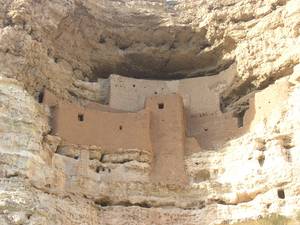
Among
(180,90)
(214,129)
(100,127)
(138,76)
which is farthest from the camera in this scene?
(138,76)

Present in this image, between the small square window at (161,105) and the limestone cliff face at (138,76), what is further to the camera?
the small square window at (161,105)

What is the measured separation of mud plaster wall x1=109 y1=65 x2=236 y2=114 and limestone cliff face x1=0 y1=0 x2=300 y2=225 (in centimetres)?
39

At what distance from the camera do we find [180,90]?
20484 millimetres

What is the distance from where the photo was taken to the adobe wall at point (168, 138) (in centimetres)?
1748

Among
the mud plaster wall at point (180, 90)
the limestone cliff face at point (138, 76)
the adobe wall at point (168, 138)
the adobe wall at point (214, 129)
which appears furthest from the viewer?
the mud plaster wall at point (180, 90)

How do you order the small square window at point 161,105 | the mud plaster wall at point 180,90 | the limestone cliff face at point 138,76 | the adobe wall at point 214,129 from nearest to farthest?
1. the limestone cliff face at point 138,76
2. the adobe wall at point 214,129
3. the small square window at point 161,105
4. the mud plaster wall at point 180,90

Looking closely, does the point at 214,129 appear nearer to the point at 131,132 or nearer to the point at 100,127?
the point at 131,132

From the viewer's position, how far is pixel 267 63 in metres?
18.9

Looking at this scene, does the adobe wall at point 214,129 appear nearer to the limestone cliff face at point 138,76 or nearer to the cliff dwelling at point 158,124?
the cliff dwelling at point 158,124

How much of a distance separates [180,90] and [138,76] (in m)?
2.10

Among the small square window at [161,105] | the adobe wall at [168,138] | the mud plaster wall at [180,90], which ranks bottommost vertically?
the adobe wall at [168,138]

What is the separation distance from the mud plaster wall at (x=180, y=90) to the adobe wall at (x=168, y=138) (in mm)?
1137

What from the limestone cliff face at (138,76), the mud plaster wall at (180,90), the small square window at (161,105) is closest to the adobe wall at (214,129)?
the limestone cliff face at (138,76)

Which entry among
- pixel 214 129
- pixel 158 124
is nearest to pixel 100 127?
pixel 158 124
